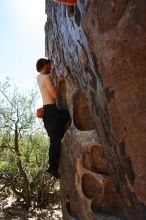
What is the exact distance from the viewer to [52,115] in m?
6.21

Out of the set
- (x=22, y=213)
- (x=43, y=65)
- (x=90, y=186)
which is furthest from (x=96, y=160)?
(x=22, y=213)

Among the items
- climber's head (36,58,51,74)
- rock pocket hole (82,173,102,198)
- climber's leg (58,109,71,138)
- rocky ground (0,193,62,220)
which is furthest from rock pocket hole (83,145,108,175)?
rocky ground (0,193,62,220)

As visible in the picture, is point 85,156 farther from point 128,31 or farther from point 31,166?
point 31,166

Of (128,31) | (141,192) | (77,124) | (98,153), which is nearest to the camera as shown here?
(128,31)

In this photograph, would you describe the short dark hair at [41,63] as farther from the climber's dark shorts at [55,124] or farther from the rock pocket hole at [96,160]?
the rock pocket hole at [96,160]

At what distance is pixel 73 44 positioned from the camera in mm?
4520

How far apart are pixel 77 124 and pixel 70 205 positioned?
1.25 meters

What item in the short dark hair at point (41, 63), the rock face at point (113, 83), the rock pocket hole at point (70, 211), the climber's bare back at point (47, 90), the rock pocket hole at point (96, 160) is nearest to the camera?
the rock face at point (113, 83)

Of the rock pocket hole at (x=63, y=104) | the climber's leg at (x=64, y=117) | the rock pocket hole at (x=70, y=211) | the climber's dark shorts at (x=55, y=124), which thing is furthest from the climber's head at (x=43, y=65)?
the rock pocket hole at (x=70, y=211)

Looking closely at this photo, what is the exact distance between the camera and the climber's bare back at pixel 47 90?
639 cm

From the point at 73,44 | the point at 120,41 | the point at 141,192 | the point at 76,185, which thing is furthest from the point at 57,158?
the point at 120,41

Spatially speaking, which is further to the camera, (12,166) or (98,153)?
(12,166)

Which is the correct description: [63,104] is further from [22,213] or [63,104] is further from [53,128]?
[22,213]

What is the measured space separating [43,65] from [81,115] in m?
1.33
